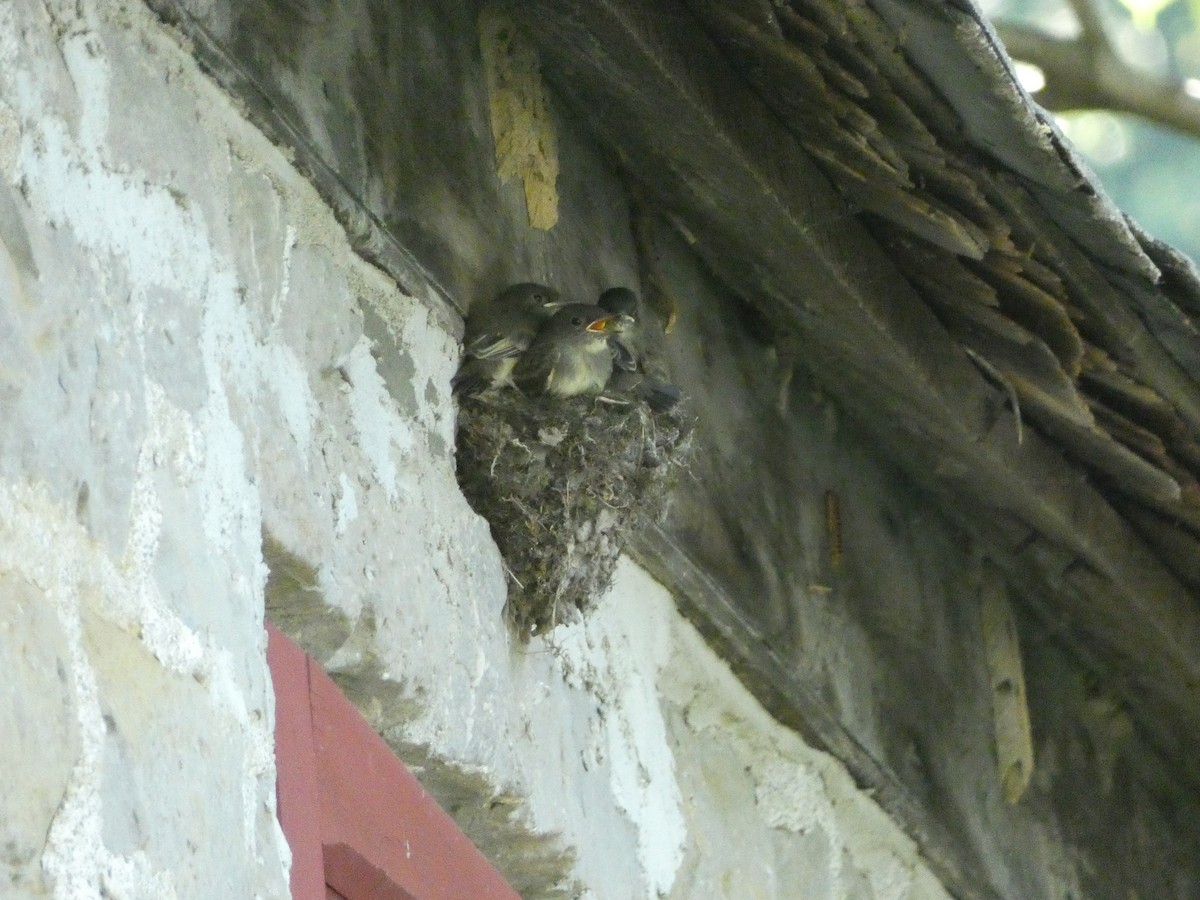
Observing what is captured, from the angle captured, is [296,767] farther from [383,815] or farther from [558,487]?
[558,487]

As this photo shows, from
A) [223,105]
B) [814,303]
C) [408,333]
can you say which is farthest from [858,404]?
[223,105]

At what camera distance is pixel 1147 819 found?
6512mm

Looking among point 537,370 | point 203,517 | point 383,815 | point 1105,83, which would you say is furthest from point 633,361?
point 1105,83

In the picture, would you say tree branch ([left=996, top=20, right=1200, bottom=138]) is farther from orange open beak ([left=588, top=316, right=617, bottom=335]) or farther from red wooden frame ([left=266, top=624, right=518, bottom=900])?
red wooden frame ([left=266, top=624, right=518, bottom=900])

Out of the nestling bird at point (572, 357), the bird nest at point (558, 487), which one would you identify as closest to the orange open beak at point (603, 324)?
the nestling bird at point (572, 357)

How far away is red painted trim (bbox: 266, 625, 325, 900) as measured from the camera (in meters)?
2.53

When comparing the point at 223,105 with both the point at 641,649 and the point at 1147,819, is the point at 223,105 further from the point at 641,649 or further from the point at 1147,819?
the point at 1147,819

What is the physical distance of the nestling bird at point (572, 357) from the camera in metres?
3.96

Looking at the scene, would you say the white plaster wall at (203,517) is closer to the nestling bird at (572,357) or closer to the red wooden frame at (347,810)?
the red wooden frame at (347,810)

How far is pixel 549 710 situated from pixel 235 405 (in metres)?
1.17

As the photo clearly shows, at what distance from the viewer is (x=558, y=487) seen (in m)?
3.79

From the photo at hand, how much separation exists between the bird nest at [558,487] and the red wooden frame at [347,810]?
1.67ft

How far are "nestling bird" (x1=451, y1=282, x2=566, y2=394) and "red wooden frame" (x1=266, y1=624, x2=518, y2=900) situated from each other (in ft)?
2.72

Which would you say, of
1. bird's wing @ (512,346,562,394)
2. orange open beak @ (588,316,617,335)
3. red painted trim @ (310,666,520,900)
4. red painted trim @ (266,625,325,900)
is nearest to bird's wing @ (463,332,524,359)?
bird's wing @ (512,346,562,394)
